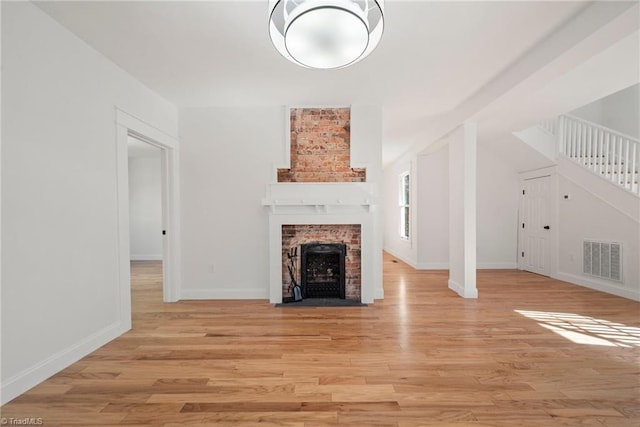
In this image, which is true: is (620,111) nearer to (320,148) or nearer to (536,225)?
(536,225)

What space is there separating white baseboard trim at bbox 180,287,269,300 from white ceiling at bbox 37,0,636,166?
2622 mm

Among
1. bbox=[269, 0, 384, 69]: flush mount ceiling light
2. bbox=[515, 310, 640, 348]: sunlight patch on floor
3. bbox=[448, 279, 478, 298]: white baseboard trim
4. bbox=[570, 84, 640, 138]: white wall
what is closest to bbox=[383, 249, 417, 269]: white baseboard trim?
bbox=[448, 279, 478, 298]: white baseboard trim

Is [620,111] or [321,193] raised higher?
[620,111]

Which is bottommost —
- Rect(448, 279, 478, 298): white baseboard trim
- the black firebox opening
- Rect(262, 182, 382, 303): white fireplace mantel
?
Rect(448, 279, 478, 298): white baseboard trim

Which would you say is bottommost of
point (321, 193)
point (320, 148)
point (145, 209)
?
point (145, 209)

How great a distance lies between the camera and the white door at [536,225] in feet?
18.0

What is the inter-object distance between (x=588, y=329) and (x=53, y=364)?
4.84m

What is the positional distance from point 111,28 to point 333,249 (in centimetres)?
322

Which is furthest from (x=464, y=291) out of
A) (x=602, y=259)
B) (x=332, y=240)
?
(x=602, y=259)

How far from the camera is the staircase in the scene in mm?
4348

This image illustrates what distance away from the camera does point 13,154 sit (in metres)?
1.95

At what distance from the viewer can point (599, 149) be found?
4867 millimetres

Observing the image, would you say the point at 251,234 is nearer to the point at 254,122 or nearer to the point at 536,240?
the point at 254,122

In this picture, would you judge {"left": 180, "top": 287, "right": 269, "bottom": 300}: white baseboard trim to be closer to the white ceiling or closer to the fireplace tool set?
the fireplace tool set
